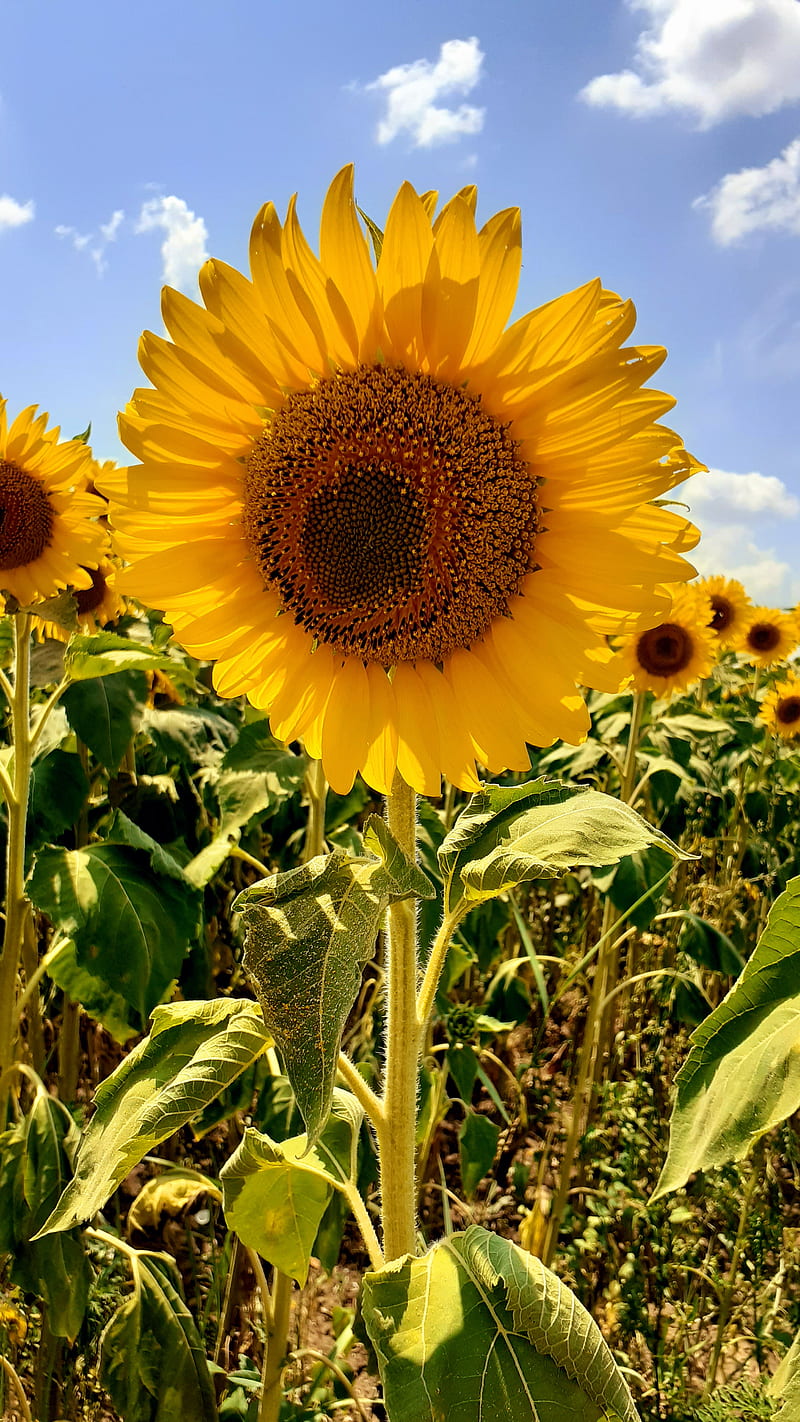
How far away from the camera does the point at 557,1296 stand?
0.94 meters

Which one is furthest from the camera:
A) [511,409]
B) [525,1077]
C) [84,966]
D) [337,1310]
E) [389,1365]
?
[525,1077]

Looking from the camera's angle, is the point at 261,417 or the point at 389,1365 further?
the point at 261,417

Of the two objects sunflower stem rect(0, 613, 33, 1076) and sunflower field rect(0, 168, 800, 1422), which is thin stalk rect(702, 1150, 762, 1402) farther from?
sunflower stem rect(0, 613, 33, 1076)

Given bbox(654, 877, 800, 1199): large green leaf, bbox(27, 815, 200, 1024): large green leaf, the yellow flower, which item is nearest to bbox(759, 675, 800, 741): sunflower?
the yellow flower

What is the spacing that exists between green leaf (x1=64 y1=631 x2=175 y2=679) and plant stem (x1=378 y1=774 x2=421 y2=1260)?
1.08 metres

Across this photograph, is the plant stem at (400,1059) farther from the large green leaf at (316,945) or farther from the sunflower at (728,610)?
the sunflower at (728,610)

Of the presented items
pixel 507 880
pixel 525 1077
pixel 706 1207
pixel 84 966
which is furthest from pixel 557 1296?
pixel 525 1077

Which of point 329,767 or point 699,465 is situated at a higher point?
point 699,465

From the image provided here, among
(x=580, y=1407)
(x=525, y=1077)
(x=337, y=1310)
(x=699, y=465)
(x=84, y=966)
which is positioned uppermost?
(x=699, y=465)

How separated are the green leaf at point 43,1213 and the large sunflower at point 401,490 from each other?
106 centimetres

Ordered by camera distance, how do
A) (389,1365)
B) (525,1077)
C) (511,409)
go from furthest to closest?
1. (525,1077)
2. (511,409)
3. (389,1365)

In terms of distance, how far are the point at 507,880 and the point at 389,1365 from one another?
45cm

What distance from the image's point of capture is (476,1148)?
204cm

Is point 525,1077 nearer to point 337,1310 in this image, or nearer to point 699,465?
point 337,1310
